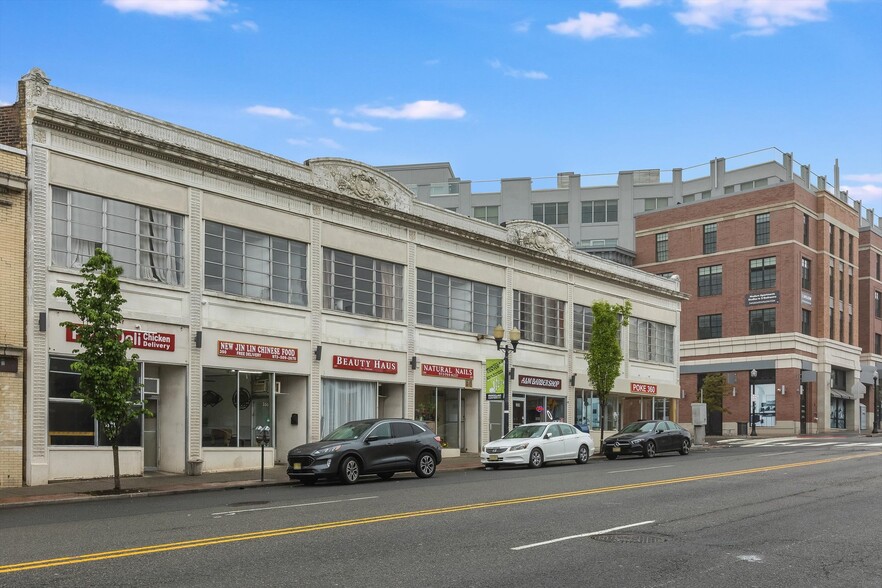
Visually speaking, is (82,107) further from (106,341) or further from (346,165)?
(346,165)

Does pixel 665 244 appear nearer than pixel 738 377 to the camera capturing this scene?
No

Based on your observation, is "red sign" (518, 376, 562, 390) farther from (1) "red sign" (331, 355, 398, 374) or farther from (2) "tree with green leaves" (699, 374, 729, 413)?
(2) "tree with green leaves" (699, 374, 729, 413)

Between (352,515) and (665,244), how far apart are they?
66320mm

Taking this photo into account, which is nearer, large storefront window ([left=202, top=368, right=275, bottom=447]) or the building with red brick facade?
large storefront window ([left=202, top=368, right=275, bottom=447])

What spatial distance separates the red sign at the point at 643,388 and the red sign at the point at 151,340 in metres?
27.4

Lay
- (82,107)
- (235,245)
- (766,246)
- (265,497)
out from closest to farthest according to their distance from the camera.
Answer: (265,497), (82,107), (235,245), (766,246)

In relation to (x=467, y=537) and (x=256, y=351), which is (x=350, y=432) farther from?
(x=467, y=537)

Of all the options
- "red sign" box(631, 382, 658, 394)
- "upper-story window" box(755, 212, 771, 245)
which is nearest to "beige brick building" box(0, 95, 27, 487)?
"red sign" box(631, 382, 658, 394)

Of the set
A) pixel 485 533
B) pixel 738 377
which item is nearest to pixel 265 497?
A: pixel 485 533

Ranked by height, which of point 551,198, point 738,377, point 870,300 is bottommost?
point 738,377

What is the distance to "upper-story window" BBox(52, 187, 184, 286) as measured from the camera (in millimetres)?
22984

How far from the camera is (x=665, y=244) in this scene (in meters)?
77.0

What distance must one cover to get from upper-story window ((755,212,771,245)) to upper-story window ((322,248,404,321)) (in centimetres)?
4476

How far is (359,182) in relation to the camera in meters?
31.7
